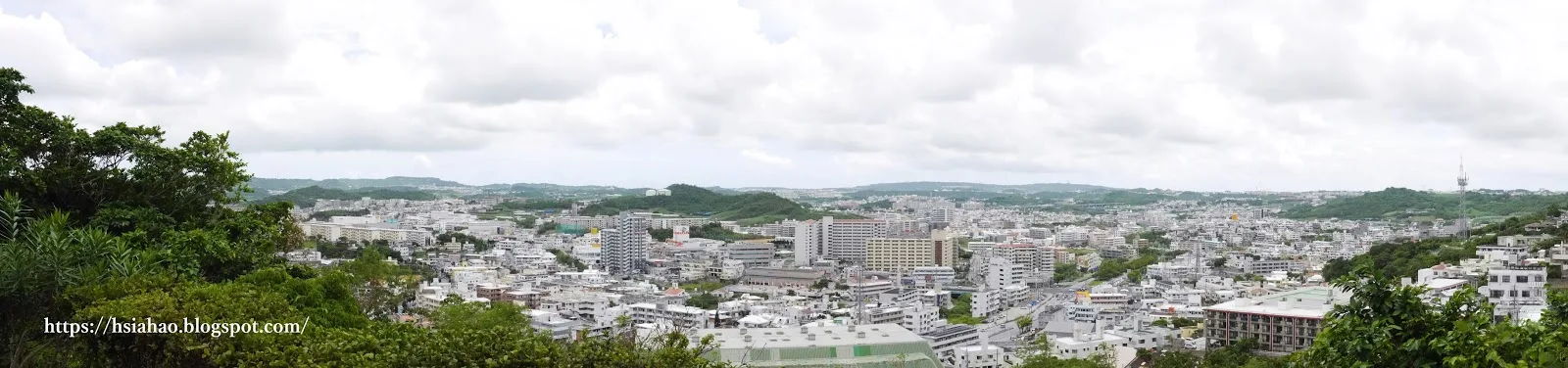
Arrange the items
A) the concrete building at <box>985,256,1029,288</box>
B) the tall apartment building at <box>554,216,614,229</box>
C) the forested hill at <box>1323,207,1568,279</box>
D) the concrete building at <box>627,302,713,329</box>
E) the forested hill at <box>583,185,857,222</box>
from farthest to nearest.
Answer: the forested hill at <box>583,185,857,222</box> → the tall apartment building at <box>554,216,614,229</box> → the concrete building at <box>985,256,1029,288</box> → the forested hill at <box>1323,207,1568,279</box> → the concrete building at <box>627,302,713,329</box>

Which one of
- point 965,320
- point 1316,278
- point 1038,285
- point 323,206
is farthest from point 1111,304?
point 323,206

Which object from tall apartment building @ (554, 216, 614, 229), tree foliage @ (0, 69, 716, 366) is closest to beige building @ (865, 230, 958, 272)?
tall apartment building @ (554, 216, 614, 229)

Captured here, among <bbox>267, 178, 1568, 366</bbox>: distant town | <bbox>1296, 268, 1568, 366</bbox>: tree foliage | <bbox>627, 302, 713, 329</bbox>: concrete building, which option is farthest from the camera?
<bbox>627, 302, 713, 329</bbox>: concrete building

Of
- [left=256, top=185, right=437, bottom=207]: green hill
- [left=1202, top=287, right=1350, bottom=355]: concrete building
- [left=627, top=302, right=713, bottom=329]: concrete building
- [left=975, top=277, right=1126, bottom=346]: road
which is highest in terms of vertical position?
[left=256, top=185, right=437, bottom=207]: green hill

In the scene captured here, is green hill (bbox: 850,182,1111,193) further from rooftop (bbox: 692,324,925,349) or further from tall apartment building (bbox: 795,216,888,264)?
rooftop (bbox: 692,324,925,349)

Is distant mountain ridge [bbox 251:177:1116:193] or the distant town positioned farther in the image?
distant mountain ridge [bbox 251:177:1116:193]

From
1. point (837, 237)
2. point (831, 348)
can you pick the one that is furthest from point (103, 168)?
point (837, 237)

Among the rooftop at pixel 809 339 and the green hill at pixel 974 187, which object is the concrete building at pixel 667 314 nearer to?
the rooftop at pixel 809 339

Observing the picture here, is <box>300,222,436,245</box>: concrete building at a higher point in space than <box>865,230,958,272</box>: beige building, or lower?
higher

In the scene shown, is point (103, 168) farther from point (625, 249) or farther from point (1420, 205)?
point (1420, 205)
